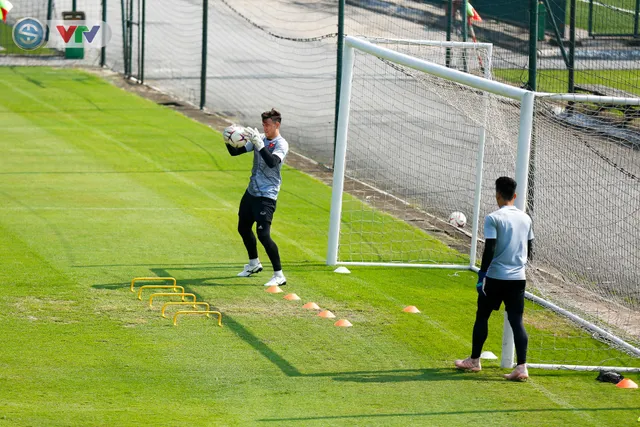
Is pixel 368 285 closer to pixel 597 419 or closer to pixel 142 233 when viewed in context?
pixel 142 233

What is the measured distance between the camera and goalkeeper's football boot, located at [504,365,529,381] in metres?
9.28

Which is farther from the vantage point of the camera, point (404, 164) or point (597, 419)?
point (404, 164)

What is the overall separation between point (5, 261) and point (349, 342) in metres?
4.94

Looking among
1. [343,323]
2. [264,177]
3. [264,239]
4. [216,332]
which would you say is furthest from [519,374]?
[264,177]

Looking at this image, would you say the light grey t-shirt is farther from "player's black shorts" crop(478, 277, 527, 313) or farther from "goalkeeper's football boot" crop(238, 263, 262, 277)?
"goalkeeper's football boot" crop(238, 263, 262, 277)

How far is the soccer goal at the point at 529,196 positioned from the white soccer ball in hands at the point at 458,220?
110 millimetres

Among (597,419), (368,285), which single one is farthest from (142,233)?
(597,419)

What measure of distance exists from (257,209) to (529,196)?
341 cm

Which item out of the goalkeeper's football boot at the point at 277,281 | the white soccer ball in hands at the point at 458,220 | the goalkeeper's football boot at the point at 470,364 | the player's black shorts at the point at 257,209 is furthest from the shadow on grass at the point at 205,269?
the goalkeeper's football boot at the point at 470,364

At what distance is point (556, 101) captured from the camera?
9.65 metres

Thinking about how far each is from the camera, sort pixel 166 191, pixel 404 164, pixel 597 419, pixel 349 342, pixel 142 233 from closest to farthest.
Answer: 1. pixel 597 419
2. pixel 349 342
3. pixel 142 233
4. pixel 166 191
5. pixel 404 164

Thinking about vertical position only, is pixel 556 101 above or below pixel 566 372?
above

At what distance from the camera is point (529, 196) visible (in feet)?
42.2

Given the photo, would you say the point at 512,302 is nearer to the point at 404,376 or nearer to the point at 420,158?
the point at 404,376
